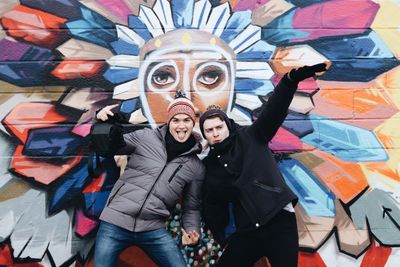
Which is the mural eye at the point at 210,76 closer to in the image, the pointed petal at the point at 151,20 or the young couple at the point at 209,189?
the pointed petal at the point at 151,20

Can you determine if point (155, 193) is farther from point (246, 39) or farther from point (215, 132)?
point (246, 39)

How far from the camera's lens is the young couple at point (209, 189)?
2773 millimetres

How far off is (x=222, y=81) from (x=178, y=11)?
29.4 inches

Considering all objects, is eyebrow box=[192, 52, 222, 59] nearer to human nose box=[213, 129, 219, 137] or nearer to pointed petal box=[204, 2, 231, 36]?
pointed petal box=[204, 2, 231, 36]

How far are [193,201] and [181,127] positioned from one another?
559mm

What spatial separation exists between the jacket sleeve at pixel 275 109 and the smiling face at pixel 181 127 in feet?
1.60

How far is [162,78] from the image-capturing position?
148 inches

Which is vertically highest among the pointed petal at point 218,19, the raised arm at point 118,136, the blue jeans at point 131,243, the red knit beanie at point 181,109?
the pointed petal at point 218,19

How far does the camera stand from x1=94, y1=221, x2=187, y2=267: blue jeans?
2934mm

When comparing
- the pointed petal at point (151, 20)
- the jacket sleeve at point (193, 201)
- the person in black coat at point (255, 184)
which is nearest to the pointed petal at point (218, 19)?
the pointed petal at point (151, 20)

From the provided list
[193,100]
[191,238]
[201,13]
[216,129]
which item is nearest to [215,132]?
[216,129]

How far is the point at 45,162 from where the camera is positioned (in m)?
3.65

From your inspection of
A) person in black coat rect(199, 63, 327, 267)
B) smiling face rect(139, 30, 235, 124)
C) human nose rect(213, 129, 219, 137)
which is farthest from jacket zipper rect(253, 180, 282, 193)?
smiling face rect(139, 30, 235, 124)

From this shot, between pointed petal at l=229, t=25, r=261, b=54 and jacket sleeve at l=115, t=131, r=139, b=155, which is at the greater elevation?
pointed petal at l=229, t=25, r=261, b=54
